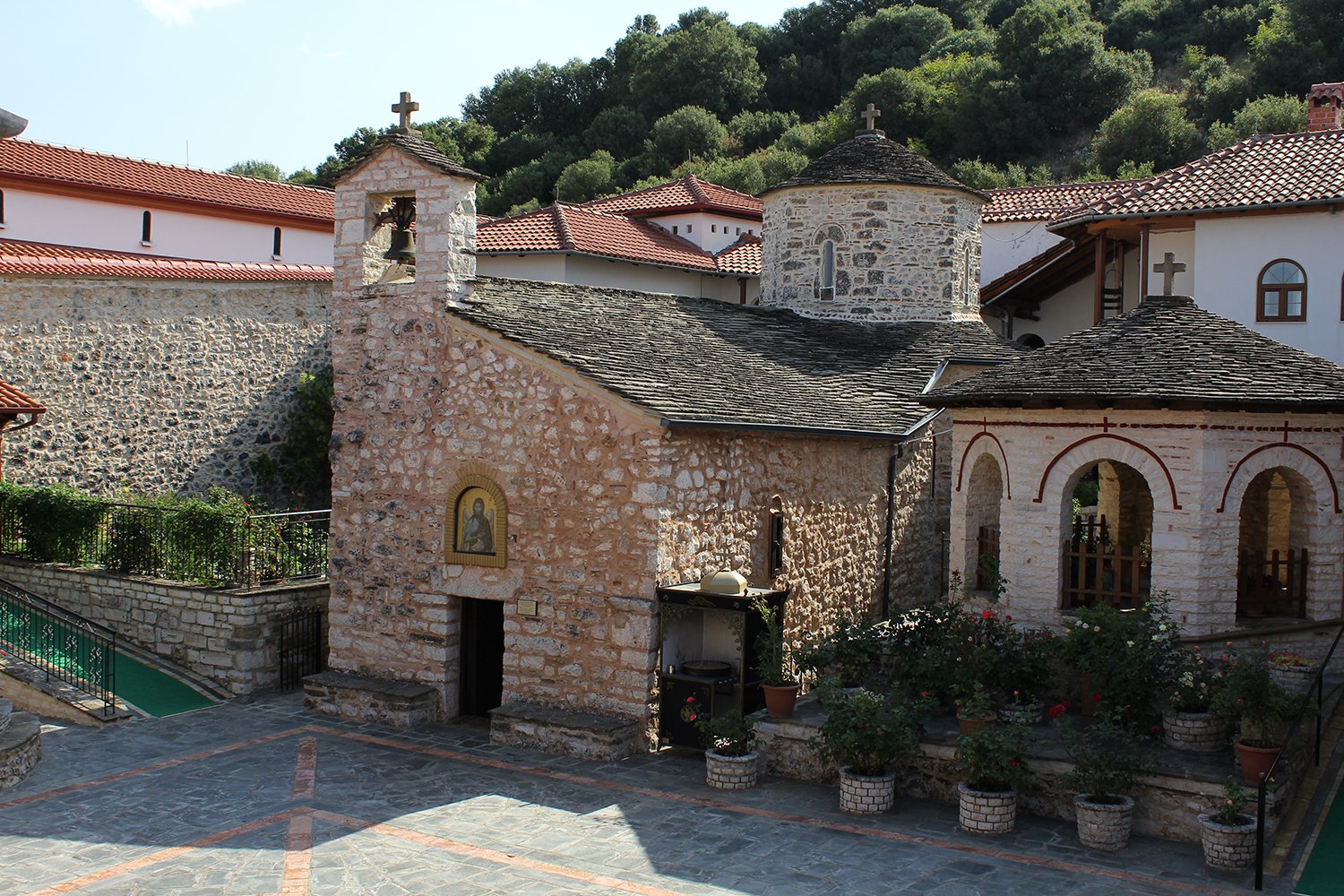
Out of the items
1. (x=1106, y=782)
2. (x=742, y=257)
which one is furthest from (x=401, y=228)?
(x=742, y=257)

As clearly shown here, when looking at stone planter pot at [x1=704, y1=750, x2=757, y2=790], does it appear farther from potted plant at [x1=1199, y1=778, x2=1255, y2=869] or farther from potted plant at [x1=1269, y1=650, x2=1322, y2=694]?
potted plant at [x1=1269, y1=650, x2=1322, y2=694]

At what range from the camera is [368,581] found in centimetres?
1488

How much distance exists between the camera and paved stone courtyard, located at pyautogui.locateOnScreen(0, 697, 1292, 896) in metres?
9.41

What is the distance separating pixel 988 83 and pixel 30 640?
49624mm

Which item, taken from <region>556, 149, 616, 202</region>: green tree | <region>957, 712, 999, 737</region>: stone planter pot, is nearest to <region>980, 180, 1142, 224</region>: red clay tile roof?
<region>957, 712, 999, 737</region>: stone planter pot

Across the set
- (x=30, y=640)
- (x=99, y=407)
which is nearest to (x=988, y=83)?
(x=99, y=407)

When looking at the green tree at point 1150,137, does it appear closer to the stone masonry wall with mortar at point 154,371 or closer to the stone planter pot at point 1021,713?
the stone masonry wall with mortar at point 154,371

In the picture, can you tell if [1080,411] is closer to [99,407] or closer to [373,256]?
[373,256]

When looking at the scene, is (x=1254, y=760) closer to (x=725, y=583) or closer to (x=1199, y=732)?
(x=1199, y=732)

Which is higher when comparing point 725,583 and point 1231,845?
point 725,583

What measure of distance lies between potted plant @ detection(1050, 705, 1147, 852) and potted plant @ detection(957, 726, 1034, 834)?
437 mm

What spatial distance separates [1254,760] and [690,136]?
54595 mm

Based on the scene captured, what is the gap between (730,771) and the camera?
461 inches

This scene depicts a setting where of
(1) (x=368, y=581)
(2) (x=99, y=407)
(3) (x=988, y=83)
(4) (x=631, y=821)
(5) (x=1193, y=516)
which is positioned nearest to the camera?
(4) (x=631, y=821)
